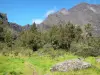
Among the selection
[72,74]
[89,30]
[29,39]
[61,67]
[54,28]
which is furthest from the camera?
[89,30]

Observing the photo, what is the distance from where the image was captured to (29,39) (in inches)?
3226

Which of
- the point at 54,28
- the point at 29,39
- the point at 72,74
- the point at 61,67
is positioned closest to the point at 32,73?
the point at 61,67

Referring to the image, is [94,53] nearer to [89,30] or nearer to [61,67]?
[61,67]

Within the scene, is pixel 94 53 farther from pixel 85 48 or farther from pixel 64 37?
pixel 64 37

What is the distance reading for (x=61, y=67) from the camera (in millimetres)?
22547

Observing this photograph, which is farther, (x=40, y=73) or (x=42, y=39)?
(x=42, y=39)

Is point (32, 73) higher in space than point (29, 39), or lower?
lower

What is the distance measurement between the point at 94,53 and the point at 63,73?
1496 inches

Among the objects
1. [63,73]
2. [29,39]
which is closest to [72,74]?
[63,73]

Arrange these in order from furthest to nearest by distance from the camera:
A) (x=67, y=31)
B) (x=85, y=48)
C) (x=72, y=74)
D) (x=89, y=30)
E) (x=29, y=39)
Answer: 1. (x=89, y=30)
2. (x=67, y=31)
3. (x=29, y=39)
4. (x=85, y=48)
5. (x=72, y=74)

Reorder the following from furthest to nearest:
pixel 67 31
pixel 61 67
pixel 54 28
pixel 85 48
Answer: pixel 54 28 → pixel 67 31 → pixel 85 48 → pixel 61 67

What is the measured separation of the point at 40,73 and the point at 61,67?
2.61m

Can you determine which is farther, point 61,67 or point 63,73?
point 61,67

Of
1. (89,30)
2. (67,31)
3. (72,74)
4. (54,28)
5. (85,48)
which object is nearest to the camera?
(72,74)
